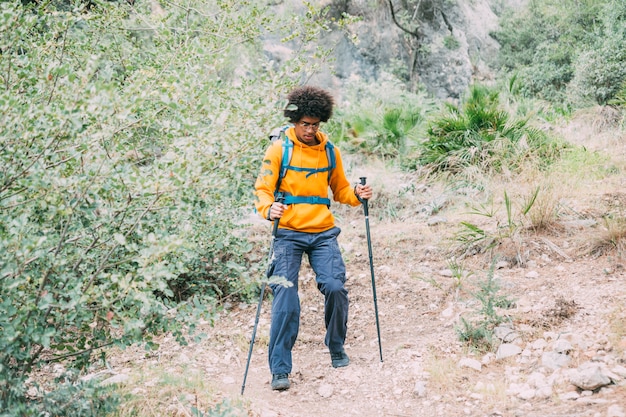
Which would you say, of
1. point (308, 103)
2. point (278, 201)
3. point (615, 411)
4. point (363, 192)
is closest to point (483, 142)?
point (363, 192)

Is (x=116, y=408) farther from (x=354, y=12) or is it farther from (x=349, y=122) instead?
(x=354, y=12)

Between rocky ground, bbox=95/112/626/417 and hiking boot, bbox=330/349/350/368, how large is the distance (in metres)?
0.06

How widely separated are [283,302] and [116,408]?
52.0 inches

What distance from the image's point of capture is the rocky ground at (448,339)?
3.30 metres

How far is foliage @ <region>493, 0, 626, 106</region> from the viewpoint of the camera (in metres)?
12.8

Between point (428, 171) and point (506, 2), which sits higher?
point (506, 2)

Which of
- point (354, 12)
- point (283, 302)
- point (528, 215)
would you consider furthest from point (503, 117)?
point (354, 12)

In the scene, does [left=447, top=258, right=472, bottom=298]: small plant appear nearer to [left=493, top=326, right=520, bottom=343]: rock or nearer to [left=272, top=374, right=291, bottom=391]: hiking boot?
[left=493, top=326, right=520, bottom=343]: rock

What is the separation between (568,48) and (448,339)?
55.6ft

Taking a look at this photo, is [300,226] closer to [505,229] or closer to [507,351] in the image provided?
[507,351]

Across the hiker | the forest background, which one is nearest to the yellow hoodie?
the hiker

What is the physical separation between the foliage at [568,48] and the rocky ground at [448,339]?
24.1 feet

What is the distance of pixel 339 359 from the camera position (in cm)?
416

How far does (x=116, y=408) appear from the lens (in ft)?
9.41
